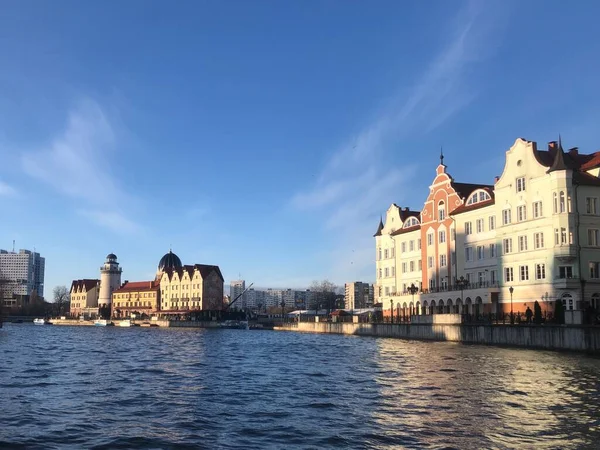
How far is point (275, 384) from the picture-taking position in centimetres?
3241

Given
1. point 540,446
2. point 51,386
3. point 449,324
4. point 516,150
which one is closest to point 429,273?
point 449,324

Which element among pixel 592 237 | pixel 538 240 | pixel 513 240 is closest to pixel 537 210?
pixel 538 240

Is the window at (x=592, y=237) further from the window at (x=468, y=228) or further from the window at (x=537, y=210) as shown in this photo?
the window at (x=468, y=228)

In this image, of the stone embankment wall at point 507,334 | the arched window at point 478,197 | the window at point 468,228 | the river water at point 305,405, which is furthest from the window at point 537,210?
the river water at point 305,405

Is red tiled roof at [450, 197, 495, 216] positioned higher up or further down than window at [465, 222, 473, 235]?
higher up

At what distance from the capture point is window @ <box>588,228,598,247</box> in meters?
65.2

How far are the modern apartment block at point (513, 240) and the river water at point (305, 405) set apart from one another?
25096 millimetres

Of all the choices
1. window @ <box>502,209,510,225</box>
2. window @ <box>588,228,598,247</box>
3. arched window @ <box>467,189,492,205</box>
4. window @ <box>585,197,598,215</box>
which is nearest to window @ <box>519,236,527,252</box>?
window @ <box>502,209,510,225</box>

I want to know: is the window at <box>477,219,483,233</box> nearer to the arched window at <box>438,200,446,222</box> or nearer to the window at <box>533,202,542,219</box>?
the arched window at <box>438,200,446,222</box>

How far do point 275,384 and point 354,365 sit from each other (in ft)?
38.2

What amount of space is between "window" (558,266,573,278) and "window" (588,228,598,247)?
3561 mm

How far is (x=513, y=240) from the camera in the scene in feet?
237

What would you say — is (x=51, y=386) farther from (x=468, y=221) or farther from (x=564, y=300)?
(x=468, y=221)

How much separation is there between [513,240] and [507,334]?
15.3 meters
